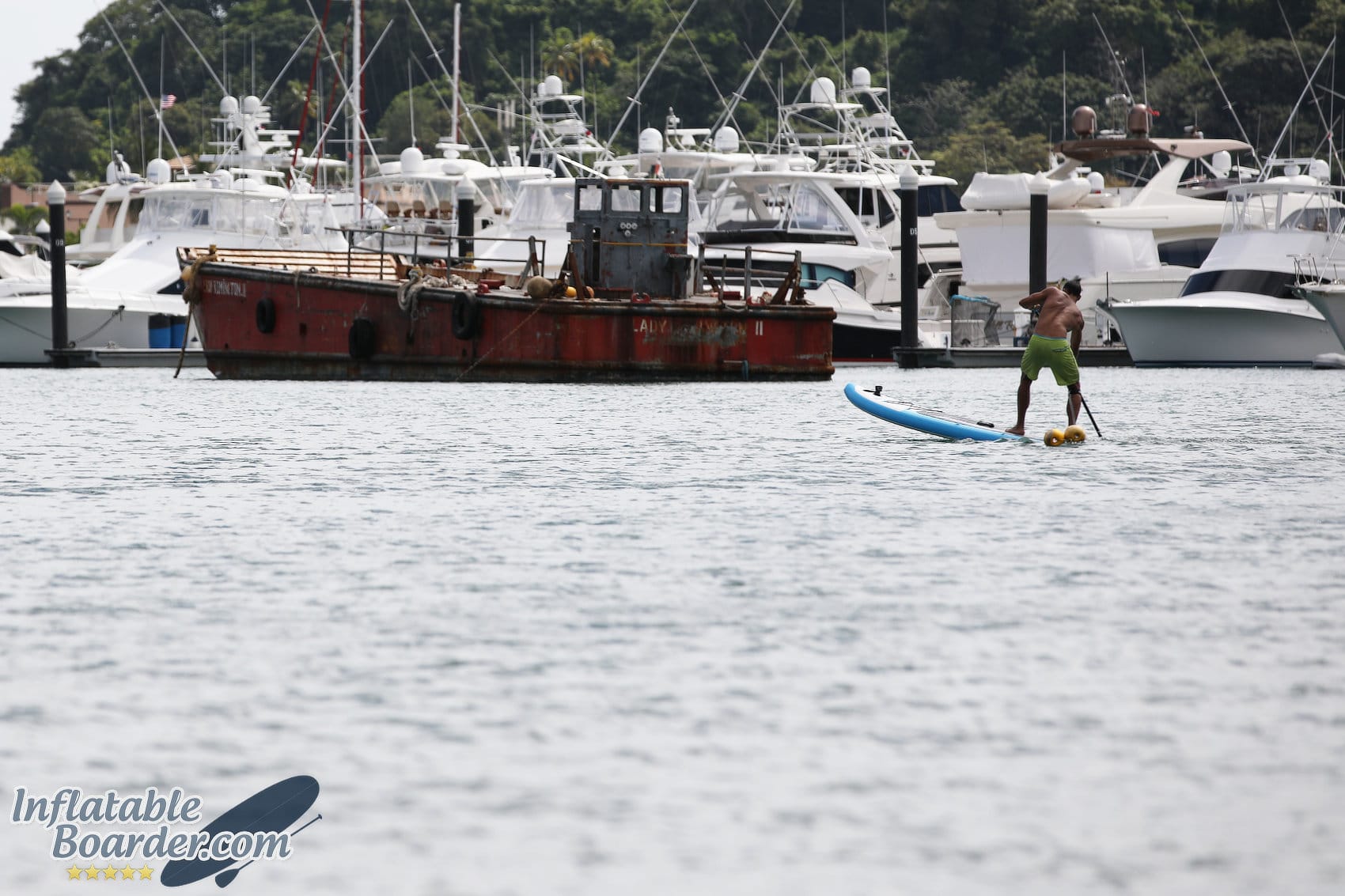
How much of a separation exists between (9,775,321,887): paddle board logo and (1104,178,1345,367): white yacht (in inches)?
1148

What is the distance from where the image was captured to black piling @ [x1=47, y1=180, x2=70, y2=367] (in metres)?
33.2

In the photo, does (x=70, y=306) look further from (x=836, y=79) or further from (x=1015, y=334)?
(x=836, y=79)

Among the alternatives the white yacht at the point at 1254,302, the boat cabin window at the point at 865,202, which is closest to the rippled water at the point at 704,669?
the white yacht at the point at 1254,302

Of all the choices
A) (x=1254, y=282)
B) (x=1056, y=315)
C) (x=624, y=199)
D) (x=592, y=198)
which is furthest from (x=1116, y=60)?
(x=1056, y=315)

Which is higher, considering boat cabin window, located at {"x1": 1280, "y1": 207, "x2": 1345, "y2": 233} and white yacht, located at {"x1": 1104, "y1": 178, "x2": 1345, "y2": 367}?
boat cabin window, located at {"x1": 1280, "y1": 207, "x2": 1345, "y2": 233}

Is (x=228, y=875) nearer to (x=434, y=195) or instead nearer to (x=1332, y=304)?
(x=1332, y=304)

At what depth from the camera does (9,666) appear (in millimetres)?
7570

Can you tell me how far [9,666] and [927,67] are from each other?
256 ft

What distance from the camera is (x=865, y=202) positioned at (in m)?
39.2

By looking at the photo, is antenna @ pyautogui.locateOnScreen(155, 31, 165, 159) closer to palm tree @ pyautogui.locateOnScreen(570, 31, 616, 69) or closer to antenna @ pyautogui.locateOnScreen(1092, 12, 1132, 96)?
palm tree @ pyautogui.locateOnScreen(570, 31, 616, 69)

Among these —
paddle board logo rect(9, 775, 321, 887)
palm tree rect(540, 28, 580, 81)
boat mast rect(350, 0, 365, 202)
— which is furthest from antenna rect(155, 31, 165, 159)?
paddle board logo rect(9, 775, 321, 887)

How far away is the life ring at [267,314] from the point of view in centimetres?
2970

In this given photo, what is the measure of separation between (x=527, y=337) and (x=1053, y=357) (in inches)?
443

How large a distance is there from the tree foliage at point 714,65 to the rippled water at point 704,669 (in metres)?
50.9
